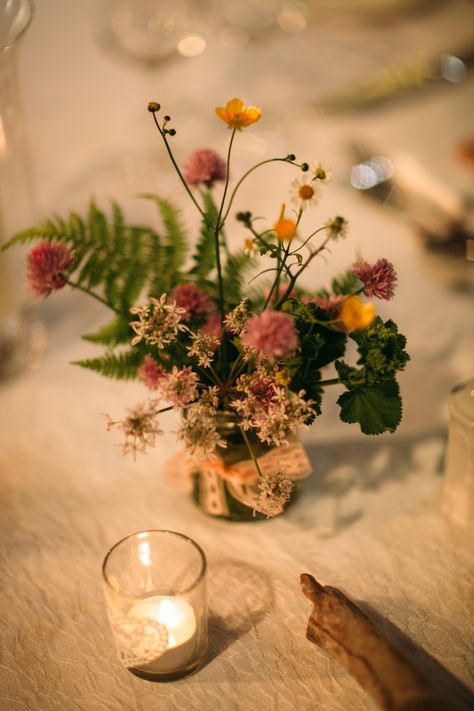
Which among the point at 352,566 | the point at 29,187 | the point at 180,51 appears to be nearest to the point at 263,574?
the point at 352,566

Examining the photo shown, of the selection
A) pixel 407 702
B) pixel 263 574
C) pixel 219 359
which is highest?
pixel 219 359

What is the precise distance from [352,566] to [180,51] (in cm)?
110

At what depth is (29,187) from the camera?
1.09 m

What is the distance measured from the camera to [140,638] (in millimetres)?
582

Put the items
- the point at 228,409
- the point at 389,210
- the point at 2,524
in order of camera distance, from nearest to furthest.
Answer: the point at 228,409, the point at 2,524, the point at 389,210

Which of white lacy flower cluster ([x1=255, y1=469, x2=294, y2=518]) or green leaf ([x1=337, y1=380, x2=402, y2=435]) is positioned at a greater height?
green leaf ([x1=337, y1=380, x2=402, y2=435])

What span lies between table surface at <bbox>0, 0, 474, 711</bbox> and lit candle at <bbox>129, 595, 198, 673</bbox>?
22 mm

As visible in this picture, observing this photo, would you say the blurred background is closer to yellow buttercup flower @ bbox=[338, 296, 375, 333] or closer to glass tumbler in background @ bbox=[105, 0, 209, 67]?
glass tumbler in background @ bbox=[105, 0, 209, 67]

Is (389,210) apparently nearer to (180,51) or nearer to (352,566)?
(180,51)

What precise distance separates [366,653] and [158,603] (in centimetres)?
19

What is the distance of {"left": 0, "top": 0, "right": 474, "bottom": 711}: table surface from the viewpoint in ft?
2.04

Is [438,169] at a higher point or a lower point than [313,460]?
higher

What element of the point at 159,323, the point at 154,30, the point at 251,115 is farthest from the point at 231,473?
the point at 154,30

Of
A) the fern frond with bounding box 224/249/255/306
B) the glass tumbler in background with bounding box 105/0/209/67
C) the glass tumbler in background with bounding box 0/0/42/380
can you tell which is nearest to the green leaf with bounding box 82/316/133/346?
the fern frond with bounding box 224/249/255/306
